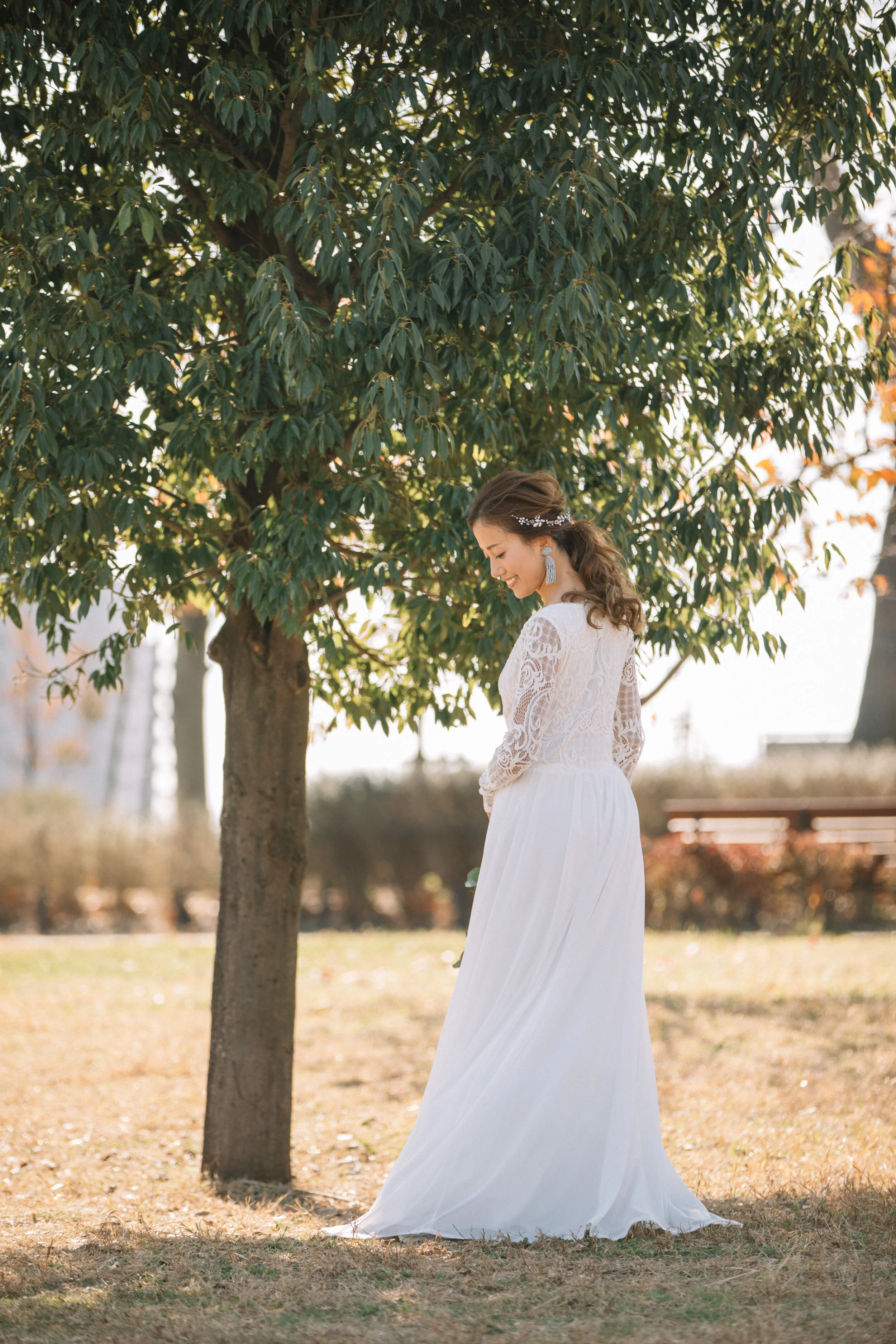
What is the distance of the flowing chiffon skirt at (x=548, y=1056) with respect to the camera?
3561 millimetres

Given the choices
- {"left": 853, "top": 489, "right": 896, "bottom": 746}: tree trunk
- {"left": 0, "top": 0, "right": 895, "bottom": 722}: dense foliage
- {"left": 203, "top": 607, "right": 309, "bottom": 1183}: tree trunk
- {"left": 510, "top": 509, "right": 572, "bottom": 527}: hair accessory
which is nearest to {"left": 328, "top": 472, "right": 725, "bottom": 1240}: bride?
{"left": 510, "top": 509, "right": 572, "bottom": 527}: hair accessory

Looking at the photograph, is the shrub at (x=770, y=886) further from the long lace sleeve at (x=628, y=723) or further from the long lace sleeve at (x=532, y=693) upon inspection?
the long lace sleeve at (x=532, y=693)

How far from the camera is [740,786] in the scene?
15.1 meters

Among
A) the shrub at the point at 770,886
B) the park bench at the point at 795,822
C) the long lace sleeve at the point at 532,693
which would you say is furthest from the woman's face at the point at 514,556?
the park bench at the point at 795,822

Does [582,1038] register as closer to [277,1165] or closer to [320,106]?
[277,1165]

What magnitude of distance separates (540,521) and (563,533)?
0.29 ft

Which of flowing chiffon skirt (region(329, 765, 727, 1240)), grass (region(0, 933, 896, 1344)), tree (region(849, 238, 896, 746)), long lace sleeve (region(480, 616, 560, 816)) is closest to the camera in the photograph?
grass (region(0, 933, 896, 1344))

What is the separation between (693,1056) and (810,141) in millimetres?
4820

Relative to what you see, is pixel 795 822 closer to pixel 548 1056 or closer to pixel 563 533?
pixel 563 533

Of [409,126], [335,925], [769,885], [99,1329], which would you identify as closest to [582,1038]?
[99,1329]

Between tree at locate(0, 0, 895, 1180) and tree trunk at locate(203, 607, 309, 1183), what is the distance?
0.91ft

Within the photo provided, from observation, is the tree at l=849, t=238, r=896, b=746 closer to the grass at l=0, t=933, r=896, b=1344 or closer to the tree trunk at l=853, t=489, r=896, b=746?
the tree trunk at l=853, t=489, r=896, b=746

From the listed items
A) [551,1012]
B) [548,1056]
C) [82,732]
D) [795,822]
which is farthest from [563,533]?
[82,732]

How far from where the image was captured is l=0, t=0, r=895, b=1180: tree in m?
3.93
